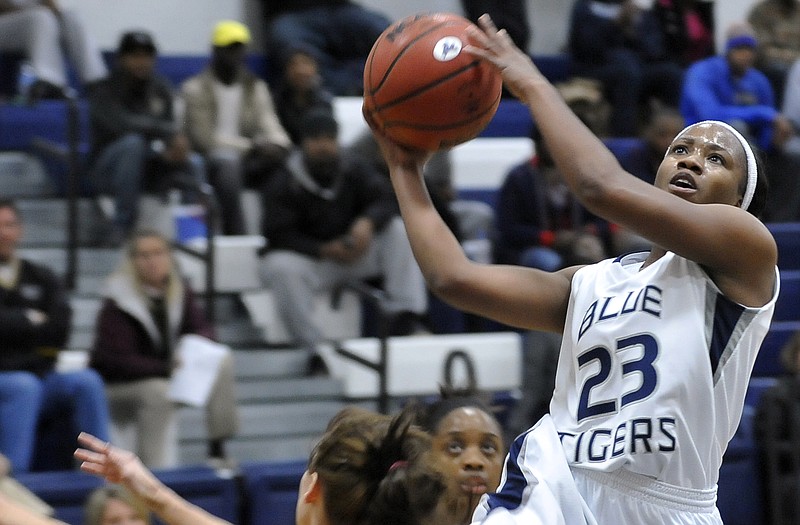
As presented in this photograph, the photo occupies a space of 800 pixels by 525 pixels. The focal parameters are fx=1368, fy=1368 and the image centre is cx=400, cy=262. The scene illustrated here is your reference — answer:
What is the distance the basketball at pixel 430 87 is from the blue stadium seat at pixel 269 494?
325cm

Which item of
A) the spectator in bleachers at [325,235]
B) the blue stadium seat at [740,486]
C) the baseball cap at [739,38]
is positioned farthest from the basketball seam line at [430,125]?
the baseball cap at [739,38]

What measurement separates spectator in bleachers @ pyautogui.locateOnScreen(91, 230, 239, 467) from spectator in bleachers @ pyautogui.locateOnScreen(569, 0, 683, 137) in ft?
14.1

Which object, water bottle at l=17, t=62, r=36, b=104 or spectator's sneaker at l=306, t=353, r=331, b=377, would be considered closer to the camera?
spectator's sneaker at l=306, t=353, r=331, b=377

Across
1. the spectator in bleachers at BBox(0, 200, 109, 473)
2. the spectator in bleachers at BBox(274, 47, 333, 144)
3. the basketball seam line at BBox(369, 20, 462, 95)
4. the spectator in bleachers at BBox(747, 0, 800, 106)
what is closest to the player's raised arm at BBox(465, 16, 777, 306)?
the basketball seam line at BBox(369, 20, 462, 95)

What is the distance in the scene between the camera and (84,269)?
737 centimetres

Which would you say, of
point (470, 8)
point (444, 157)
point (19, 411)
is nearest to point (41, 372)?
point (19, 411)

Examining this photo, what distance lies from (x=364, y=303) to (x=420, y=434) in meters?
4.61

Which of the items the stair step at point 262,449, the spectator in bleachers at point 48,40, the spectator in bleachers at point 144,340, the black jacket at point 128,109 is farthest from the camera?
the spectator in bleachers at point 48,40

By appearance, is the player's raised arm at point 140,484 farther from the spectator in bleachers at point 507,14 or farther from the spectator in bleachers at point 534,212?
the spectator in bleachers at point 507,14

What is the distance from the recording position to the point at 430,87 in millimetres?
2660

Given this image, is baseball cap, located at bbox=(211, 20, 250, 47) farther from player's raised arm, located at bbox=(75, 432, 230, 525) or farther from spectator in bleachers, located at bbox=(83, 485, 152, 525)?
player's raised arm, located at bbox=(75, 432, 230, 525)

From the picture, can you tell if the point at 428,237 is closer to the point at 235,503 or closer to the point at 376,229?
the point at 235,503

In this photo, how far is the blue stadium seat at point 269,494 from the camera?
5715mm

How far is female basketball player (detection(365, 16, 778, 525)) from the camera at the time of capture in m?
2.45
